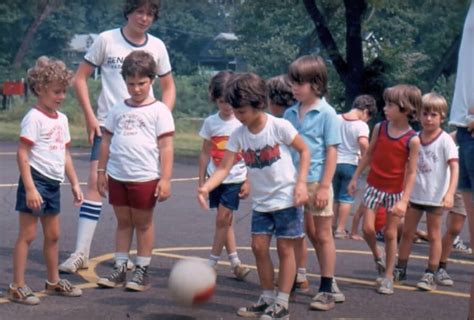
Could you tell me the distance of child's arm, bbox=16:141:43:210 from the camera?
767 centimetres

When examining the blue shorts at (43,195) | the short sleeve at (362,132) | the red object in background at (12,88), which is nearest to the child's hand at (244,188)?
the blue shorts at (43,195)

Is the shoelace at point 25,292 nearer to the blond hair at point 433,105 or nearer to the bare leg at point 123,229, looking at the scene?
the bare leg at point 123,229

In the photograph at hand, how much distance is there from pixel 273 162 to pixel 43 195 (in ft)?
5.56

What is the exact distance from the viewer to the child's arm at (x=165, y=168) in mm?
8227

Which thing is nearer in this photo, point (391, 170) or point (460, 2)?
point (391, 170)

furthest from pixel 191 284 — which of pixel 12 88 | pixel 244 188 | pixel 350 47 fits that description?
pixel 12 88

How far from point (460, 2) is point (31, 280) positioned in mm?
15749

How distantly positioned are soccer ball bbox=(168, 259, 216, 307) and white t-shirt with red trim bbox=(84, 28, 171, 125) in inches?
85.2

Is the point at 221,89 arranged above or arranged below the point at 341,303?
above

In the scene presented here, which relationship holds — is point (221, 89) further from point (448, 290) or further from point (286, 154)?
point (448, 290)

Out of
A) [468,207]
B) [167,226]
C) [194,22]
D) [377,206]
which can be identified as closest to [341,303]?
[377,206]

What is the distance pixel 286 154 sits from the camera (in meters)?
7.60

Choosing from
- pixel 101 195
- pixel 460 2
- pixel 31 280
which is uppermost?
pixel 460 2

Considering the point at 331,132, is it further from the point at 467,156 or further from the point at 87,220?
the point at 87,220
